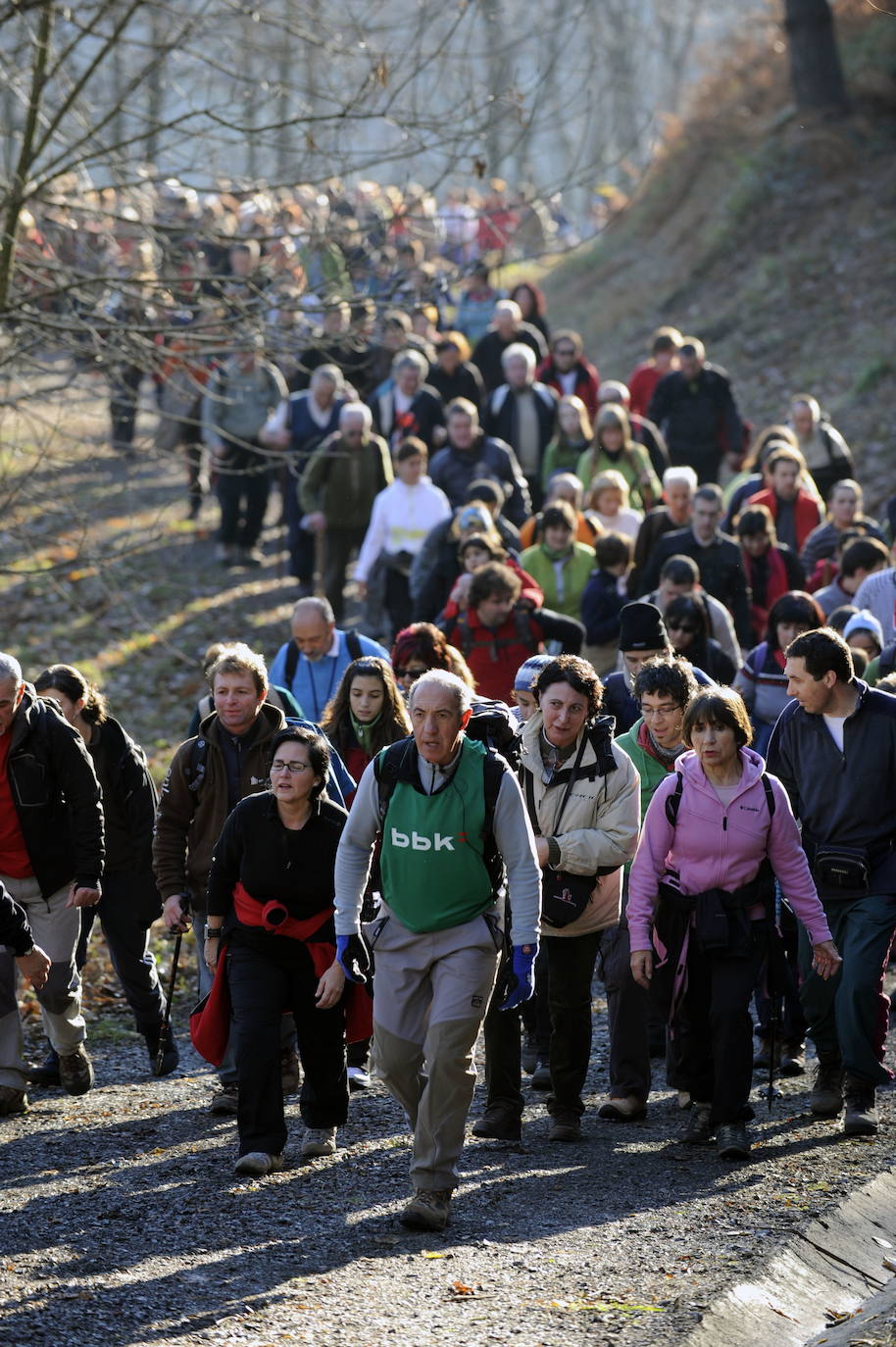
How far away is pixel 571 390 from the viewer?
61.1 feet

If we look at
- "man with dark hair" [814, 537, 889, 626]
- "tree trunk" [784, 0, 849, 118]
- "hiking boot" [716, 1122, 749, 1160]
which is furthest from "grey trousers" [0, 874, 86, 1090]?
"tree trunk" [784, 0, 849, 118]

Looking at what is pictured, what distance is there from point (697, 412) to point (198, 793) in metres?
10.5

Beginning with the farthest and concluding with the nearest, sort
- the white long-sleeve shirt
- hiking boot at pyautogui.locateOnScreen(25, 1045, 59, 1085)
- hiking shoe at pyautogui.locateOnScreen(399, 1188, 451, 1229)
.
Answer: the white long-sleeve shirt → hiking boot at pyautogui.locateOnScreen(25, 1045, 59, 1085) → hiking shoe at pyautogui.locateOnScreen(399, 1188, 451, 1229)

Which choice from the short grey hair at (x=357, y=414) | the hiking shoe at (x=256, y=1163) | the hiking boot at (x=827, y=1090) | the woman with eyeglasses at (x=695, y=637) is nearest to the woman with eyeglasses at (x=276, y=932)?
the hiking shoe at (x=256, y=1163)

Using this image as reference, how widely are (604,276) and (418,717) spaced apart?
2735cm

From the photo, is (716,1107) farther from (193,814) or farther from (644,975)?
(193,814)

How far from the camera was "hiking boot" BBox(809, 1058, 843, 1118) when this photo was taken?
27.0ft

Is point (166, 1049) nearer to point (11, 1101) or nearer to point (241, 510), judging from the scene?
point (11, 1101)

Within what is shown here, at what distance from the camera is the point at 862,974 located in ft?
25.6

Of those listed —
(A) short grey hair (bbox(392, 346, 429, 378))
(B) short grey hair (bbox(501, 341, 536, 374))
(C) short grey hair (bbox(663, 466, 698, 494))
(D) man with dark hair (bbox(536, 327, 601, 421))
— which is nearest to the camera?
(C) short grey hair (bbox(663, 466, 698, 494))

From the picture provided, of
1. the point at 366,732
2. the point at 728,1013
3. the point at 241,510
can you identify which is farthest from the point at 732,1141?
the point at 241,510

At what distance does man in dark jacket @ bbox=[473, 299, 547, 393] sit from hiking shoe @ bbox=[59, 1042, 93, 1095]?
11.3 metres

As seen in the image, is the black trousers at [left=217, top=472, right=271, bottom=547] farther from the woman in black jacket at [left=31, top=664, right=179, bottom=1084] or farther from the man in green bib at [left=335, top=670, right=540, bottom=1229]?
the man in green bib at [left=335, top=670, right=540, bottom=1229]

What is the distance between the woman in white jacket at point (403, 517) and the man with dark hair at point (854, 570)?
364cm
